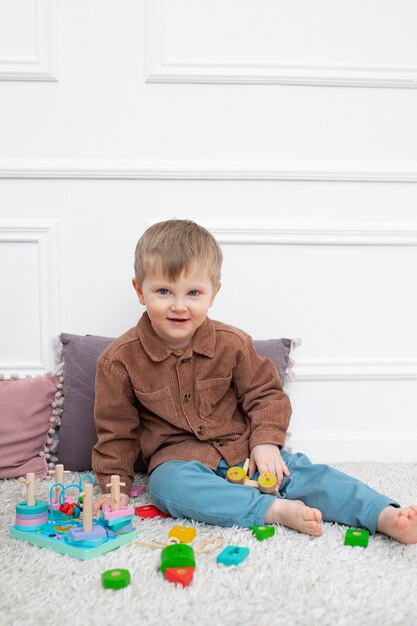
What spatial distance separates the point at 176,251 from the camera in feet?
4.28

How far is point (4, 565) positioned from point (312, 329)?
3.10 feet

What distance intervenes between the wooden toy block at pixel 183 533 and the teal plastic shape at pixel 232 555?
0.08 metres

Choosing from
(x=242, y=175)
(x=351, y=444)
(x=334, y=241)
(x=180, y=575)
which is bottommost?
(x=351, y=444)

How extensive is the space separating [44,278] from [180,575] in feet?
2.95

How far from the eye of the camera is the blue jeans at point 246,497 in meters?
1.21

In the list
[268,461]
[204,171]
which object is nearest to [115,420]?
[268,461]

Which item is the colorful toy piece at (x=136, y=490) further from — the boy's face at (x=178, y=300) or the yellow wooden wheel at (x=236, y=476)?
the boy's face at (x=178, y=300)

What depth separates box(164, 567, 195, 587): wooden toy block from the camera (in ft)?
3.20

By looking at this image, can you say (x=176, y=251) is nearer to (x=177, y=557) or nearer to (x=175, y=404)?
(x=175, y=404)

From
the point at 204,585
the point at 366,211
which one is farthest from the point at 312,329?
the point at 204,585

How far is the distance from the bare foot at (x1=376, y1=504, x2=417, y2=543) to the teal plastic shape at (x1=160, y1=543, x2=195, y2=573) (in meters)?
0.34

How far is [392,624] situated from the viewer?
0.88m

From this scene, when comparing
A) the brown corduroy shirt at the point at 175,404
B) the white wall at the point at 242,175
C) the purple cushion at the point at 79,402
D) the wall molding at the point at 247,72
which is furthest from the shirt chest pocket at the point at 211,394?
the wall molding at the point at 247,72

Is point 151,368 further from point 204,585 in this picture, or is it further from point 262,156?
point 262,156
